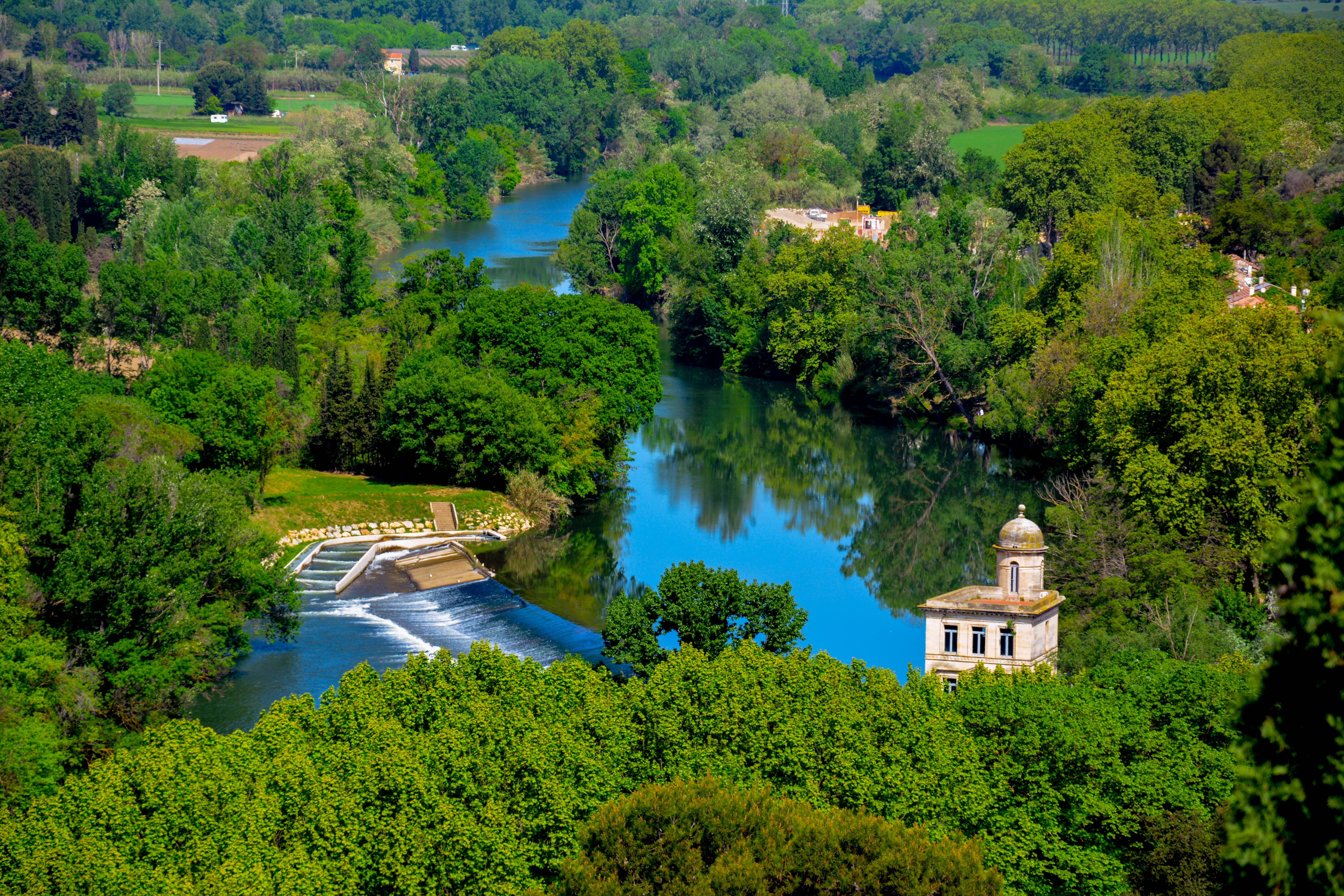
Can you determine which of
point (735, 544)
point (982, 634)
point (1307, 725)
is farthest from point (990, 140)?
point (1307, 725)

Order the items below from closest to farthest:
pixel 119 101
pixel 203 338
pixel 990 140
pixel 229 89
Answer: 1. pixel 203 338
2. pixel 990 140
3. pixel 119 101
4. pixel 229 89

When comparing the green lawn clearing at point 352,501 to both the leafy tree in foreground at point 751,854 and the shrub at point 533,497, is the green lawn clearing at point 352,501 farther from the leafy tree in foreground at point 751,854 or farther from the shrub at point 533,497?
the leafy tree in foreground at point 751,854

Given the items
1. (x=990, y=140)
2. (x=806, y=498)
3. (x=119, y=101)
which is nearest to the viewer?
(x=806, y=498)

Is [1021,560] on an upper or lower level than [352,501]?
upper

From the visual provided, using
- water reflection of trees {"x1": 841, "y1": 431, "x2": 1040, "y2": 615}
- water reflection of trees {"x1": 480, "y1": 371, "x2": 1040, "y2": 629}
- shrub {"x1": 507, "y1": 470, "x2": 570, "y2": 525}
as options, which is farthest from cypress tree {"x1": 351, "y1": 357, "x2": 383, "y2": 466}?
water reflection of trees {"x1": 841, "y1": 431, "x2": 1040, "y2": 615}

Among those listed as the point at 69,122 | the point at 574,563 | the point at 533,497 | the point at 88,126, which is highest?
the point at 69,122

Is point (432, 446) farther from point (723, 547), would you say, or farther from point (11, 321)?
point (11, 321)

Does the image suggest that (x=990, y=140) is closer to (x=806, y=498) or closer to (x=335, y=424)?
(x=806, y=498)

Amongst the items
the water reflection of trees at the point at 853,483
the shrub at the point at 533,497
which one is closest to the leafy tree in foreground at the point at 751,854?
the water reflection of trees at the point at 853,483
